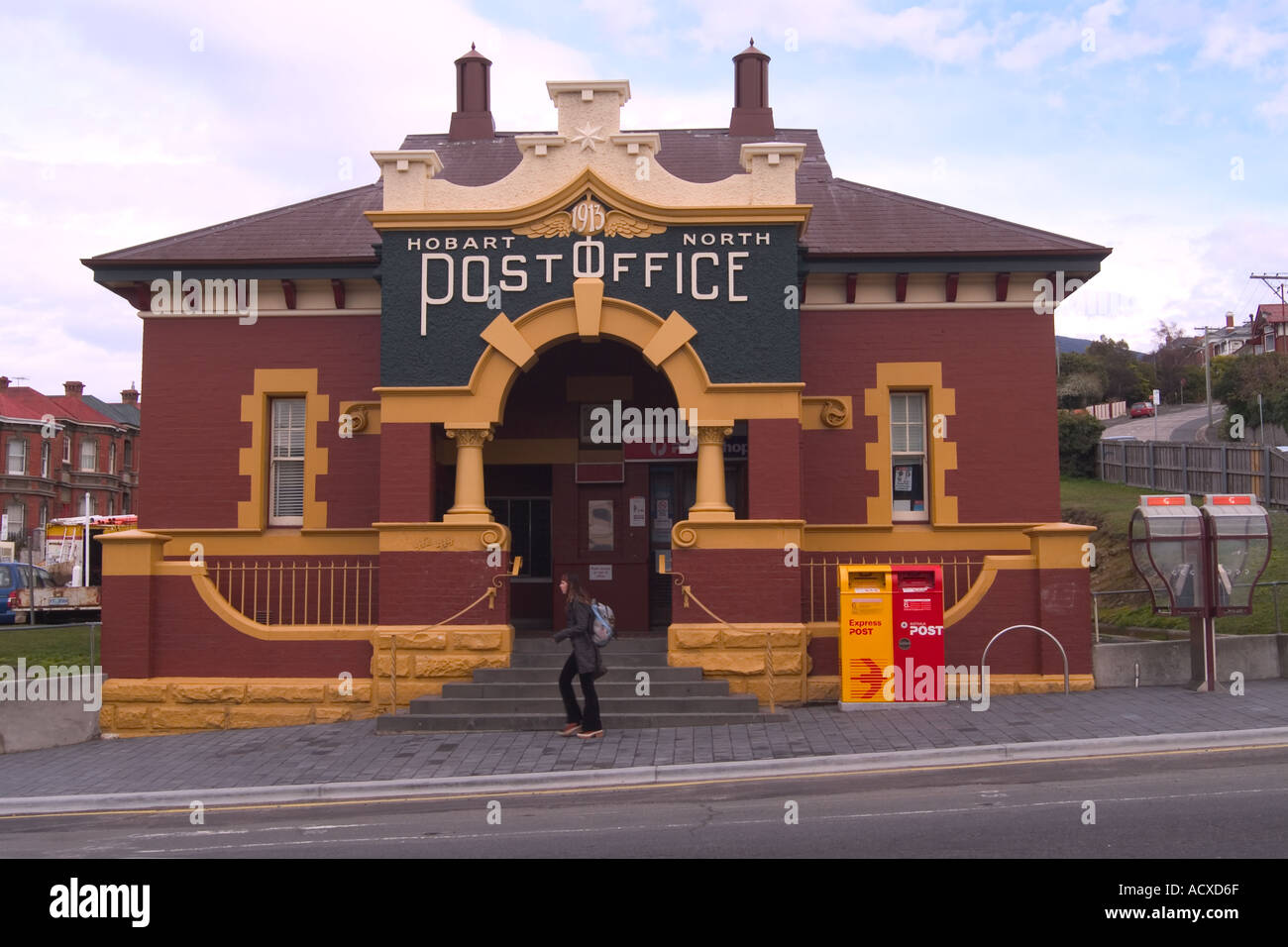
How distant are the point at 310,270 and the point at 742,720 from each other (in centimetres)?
876

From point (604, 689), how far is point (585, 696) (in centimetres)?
111

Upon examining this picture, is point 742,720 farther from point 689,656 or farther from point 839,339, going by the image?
point 839,339

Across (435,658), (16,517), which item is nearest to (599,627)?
(435,658)

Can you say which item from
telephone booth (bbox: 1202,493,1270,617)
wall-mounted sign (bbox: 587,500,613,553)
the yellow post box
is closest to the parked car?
wall-mounted sign (bbox: 587,500,613,553)

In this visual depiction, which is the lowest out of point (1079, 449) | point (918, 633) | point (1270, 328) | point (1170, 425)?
point (918, 633)

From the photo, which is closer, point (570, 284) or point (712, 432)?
point (712, 432)

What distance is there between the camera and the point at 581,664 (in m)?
12.4

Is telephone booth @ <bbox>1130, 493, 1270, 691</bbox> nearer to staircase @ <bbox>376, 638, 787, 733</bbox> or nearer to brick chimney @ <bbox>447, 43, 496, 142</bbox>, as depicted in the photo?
staircase @ <bbox>376, 638, 787, 733</bbox>

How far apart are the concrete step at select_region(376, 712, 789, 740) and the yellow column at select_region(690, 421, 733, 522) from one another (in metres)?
2.64

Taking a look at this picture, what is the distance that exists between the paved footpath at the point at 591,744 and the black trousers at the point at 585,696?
0.81ft

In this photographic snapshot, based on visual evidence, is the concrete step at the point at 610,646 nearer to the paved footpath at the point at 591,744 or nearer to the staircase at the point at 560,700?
the staircase at the point at 560,700

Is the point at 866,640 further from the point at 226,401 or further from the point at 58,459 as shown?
the point at 58,459

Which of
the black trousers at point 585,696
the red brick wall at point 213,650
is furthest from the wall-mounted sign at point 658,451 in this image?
the black trousers at point 585,696
